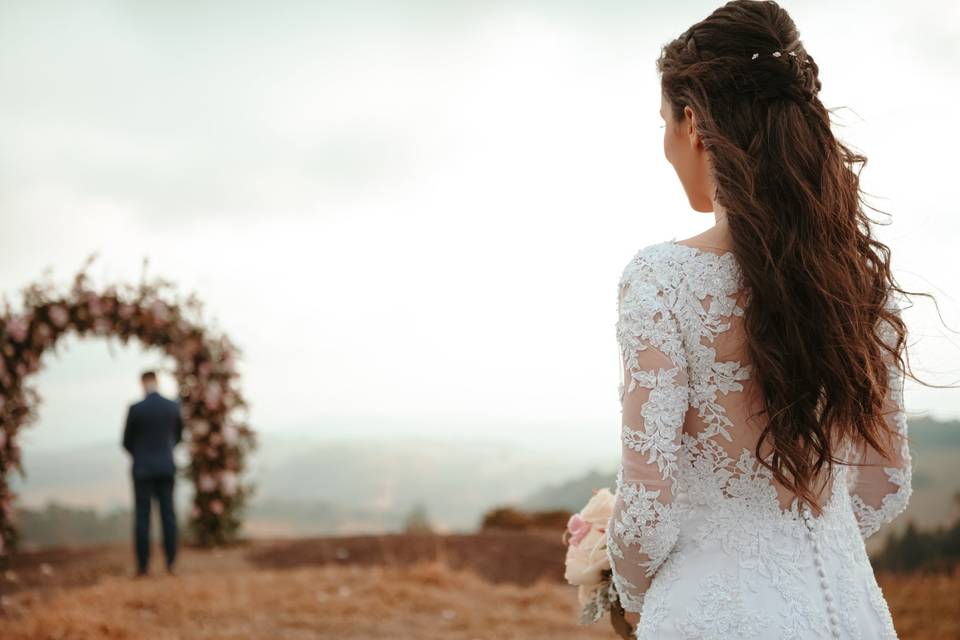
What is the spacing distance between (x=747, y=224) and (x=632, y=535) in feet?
2.27

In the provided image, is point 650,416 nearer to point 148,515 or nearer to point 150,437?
point 150,437

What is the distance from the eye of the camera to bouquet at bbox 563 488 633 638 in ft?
7.19

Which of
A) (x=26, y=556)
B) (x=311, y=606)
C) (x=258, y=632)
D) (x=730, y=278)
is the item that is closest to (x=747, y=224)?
(x=730, y=278)

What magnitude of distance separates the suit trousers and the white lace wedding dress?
814 cm

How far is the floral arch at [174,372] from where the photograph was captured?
396 inches

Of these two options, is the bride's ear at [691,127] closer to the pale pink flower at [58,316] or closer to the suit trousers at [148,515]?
the suit trousers at [148,515]

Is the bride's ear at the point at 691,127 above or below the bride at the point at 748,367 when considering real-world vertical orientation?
above

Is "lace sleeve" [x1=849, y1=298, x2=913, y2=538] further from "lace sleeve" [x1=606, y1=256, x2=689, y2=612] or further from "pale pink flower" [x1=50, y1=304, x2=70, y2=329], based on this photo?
"pale pink flower" [x1=50, y1=304, x2=70, y2=329]

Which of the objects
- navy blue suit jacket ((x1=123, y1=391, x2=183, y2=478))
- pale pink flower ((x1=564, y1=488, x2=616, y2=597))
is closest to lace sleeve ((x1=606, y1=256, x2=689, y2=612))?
pale pink flower ((x1=564, y1=488, x2=616, y2=597))

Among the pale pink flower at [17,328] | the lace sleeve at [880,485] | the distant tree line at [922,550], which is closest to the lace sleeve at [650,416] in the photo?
the lace sleeve at [880,485]

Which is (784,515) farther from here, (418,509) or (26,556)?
(26,556)

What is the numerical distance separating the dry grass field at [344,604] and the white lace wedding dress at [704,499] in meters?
4.70

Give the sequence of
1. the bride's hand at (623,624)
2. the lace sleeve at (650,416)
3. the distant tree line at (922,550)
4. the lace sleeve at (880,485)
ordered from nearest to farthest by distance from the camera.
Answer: the lace sleeve at (650,416)
the lace sleeve at (880,485)
the bride's hand at (623,624)
the distant tree line at (922,550)

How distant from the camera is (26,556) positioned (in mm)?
10688
